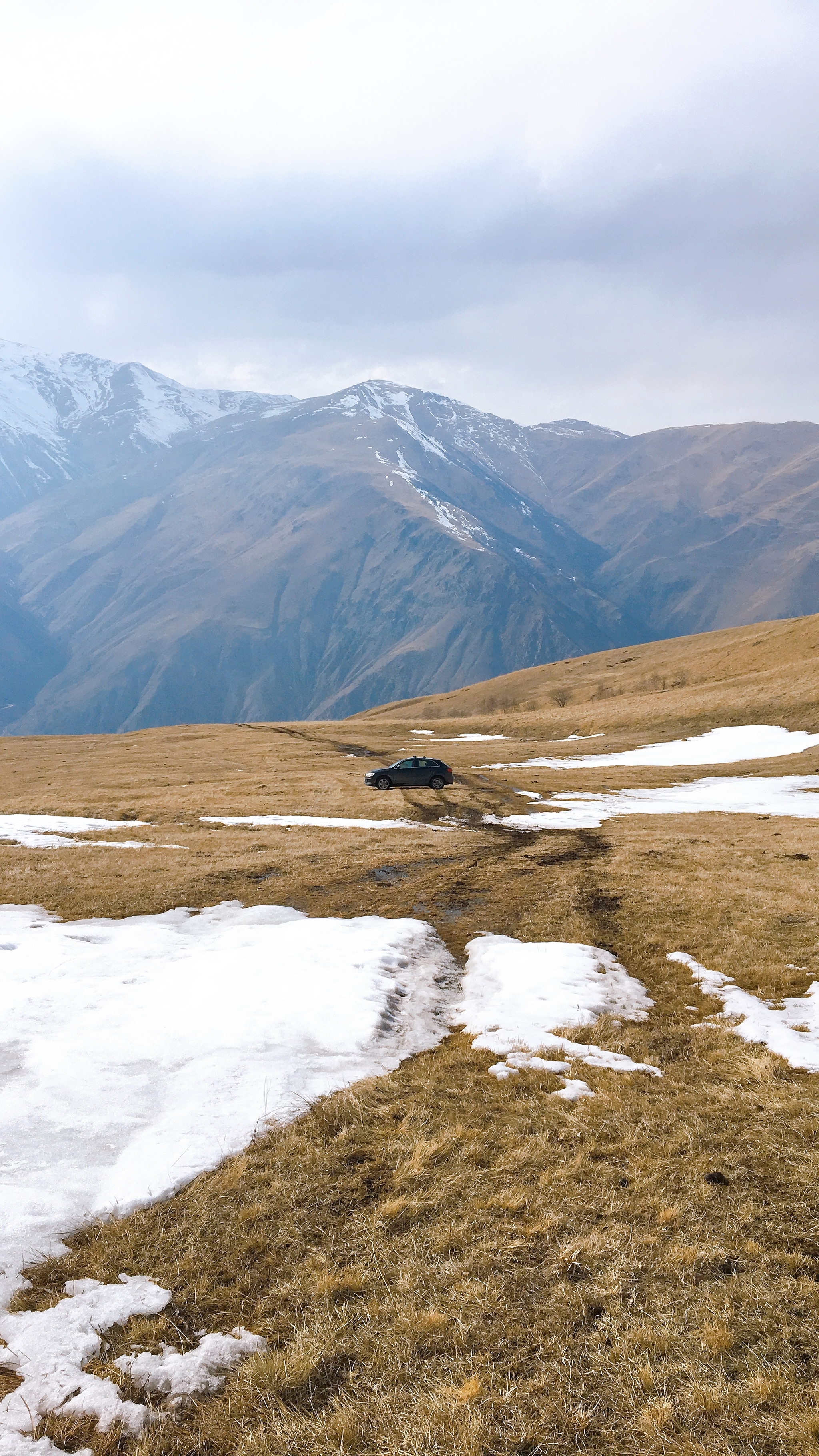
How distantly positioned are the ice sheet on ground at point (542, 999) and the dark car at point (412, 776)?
108 feet

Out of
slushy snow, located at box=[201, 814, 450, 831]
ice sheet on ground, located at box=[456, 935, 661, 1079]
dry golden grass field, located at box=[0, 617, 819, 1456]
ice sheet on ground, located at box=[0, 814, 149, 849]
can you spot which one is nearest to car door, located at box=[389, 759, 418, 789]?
slushy snow, located at box=[201, 814, 450, 831]

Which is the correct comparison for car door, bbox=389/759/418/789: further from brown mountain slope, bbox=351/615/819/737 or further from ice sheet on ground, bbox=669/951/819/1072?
brown mountain slope, bbox=351/615/819/737

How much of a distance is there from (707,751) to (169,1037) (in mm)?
67323

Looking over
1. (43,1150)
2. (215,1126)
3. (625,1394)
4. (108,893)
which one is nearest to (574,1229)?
(625,1394)

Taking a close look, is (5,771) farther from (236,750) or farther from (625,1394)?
(625,1394)

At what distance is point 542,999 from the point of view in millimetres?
15031

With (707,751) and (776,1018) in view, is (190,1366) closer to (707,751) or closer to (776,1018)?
(776,1018)

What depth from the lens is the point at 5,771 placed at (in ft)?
231

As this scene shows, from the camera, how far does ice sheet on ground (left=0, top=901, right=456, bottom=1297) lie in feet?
31.1

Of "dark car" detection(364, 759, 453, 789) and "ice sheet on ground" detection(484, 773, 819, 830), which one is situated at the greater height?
"dark car" detection(364, 759, 453, 789)

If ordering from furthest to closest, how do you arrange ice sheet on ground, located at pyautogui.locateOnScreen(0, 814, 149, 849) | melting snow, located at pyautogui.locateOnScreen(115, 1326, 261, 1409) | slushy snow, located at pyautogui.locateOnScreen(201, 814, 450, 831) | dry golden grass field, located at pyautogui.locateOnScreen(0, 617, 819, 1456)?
1. slushy snow, located at pyautogui.locateOnScreen(201, 814, 450, 831)
2. ice sheet on ground, located at pyautogui.locateOnScreen(0, 814, 149, 849)
3. melting snow, located at pyautogui.locateOnScreen(115, 1326, 261, 1409)
4. dry golden grass field, located at pyautogui.locateOnScreen(0, 617, 819, 1456)

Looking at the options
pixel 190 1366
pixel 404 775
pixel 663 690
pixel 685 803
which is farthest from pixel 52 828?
pixel 663 690

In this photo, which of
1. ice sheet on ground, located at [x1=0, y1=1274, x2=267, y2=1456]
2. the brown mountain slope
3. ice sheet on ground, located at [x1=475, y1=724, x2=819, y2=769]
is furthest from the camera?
the brown mountain slope

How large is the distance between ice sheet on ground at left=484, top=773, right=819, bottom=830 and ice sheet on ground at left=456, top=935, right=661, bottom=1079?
1940 cm
